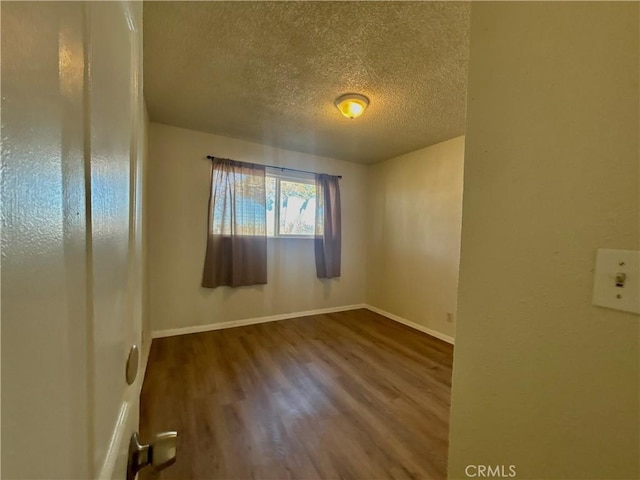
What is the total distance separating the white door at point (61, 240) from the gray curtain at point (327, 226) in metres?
3.29

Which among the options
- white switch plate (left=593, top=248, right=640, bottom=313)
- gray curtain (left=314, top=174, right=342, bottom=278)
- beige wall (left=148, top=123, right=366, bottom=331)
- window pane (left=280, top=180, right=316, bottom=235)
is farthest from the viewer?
gray curtain (left=314, top=174, right=342, bottom=278)

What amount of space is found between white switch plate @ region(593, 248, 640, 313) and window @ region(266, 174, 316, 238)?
10.4ft

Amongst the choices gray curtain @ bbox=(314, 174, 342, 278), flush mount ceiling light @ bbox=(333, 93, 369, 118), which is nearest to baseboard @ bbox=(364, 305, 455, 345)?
gray curtain @ bbox=(314, 174, 342, 278)

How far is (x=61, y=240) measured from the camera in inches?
10.1

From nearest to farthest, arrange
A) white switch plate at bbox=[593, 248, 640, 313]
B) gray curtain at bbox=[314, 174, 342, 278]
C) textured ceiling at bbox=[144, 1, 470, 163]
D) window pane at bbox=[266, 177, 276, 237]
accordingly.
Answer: white switch plate at bbox=[593, 248, 640, 313]
textured ceiling at bbox=[144, 1, 470, 163]
window pane at bbox=[266, 177, 276, 237]
gray curtain at bbox=[314, 174, 342, 278]

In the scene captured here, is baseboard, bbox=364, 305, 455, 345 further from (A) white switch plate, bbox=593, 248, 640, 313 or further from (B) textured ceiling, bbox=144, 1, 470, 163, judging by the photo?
(A) white switch plate, bbox=593, 248, 640, 313

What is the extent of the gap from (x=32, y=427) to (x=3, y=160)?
0.21 meters

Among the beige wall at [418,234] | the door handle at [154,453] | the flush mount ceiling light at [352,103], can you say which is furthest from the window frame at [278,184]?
the door handle at [154,453]

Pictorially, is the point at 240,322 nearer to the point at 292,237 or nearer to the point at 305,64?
the point at 292,237

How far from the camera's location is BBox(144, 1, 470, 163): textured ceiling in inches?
52.4

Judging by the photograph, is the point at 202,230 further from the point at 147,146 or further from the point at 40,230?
the point at 40,230

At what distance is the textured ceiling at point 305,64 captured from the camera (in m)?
1.33

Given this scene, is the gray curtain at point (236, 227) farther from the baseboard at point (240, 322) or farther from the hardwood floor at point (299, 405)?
the hardwood floor at point (299, 405)

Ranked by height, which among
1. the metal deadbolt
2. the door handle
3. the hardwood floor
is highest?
the metal deadbolt
